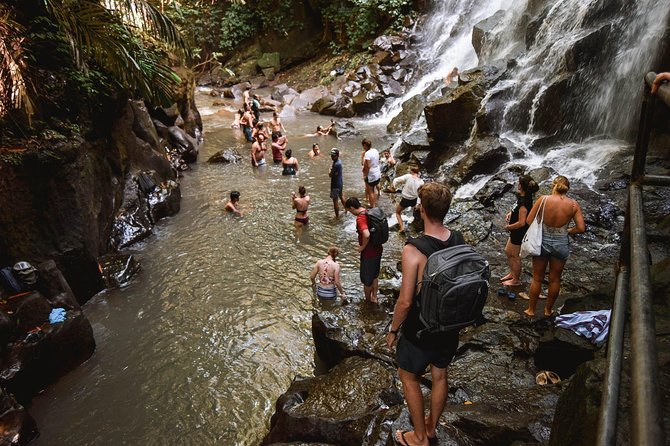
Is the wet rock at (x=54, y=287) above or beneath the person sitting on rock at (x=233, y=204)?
above

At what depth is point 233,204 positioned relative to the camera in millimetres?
10414

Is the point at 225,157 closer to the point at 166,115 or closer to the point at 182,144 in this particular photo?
the point at 182,144

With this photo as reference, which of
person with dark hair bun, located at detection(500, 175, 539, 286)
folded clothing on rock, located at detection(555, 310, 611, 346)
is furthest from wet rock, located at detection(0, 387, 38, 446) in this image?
person with dark hair bun, located at detection(500, 175, 539, 286)

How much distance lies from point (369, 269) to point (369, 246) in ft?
1.21

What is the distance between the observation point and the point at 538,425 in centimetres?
311

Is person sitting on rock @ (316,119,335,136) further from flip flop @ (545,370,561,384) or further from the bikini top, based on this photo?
flip flop @ (545,370,561,384)

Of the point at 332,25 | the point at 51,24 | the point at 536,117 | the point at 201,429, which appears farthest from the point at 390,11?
the point at 201,429

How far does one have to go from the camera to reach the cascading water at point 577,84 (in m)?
10.8

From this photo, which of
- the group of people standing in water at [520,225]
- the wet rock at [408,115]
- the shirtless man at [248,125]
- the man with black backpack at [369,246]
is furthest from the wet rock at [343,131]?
the man with black backpack at [369,246]

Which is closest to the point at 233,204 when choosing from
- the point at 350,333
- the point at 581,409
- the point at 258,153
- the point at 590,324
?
the point at 258,153

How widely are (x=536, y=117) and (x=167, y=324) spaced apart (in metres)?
11.2

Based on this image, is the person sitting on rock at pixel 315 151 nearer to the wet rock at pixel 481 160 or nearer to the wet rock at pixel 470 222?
the wet rock at pixel 481 160

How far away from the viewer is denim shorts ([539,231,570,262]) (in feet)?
16.8

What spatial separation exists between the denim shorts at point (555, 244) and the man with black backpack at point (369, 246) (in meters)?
1.97
